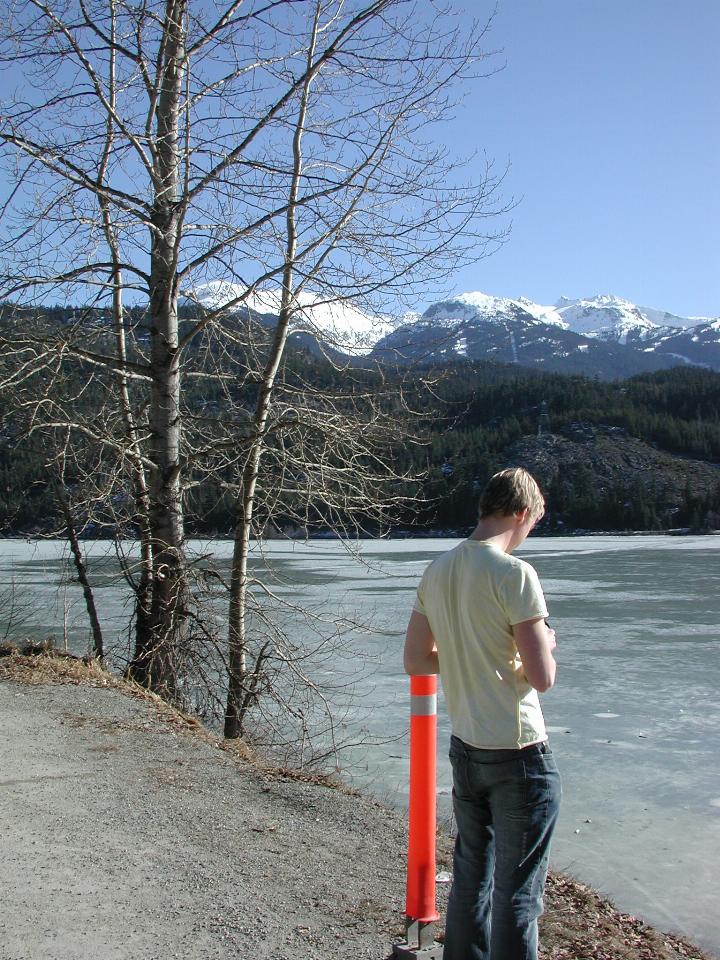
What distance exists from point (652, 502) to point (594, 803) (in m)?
108

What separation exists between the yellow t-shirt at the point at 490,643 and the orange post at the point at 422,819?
1.18 feet

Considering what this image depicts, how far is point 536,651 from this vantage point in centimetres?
286

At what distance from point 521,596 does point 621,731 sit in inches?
321

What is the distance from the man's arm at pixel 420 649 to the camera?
3.31m

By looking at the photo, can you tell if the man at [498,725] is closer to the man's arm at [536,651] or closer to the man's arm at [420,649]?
the man's arm at [536,651]

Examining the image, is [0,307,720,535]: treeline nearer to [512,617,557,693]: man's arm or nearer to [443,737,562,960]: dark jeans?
[443,737,562,960]: dark jeans

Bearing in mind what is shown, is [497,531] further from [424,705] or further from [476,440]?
[476,440]

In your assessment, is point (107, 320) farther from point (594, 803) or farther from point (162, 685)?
point (594, 803)


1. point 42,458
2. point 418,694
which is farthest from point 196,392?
point 418,694

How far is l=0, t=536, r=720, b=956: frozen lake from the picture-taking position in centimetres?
636

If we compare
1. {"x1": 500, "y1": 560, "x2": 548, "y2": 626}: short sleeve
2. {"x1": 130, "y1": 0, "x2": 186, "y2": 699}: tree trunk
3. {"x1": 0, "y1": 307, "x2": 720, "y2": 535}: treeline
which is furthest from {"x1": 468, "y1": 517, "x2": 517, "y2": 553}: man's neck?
{"x1": 130, "y1": 0, "x2": 186, "y2": 699}: tree trunk

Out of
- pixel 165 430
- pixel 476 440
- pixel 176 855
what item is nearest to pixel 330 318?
pixel 165 430

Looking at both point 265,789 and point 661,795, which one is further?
point 661,795

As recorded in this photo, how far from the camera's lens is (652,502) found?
11125cm
